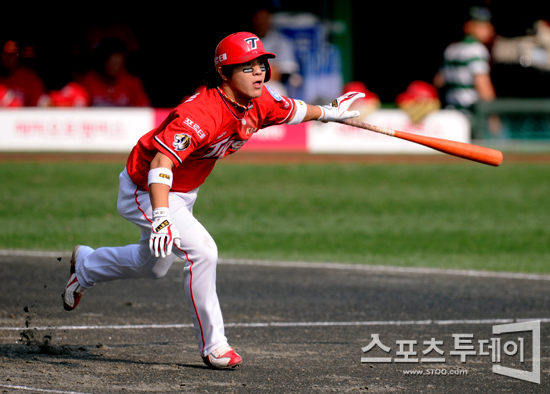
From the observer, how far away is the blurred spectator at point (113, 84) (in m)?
16.0

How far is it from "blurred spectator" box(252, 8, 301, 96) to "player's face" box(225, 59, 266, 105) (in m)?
11.7

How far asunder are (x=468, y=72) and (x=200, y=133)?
1310 cm

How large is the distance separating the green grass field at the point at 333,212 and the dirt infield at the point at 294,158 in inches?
18.9

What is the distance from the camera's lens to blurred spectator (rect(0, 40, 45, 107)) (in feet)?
51.6

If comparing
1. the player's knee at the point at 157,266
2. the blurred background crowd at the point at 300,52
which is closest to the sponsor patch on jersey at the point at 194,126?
the player's knee at the point at 157,266

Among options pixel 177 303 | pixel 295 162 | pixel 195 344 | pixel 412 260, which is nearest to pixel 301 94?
pixel 295 162

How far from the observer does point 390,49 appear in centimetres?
2208

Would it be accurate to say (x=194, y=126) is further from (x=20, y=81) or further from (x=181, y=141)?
(x=20, y=81)

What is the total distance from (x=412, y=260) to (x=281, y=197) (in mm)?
3854

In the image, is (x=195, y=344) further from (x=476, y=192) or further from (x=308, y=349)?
(x=476, y=192)

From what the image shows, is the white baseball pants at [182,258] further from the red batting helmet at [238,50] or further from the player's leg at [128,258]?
the red batting helmet at [238,50]

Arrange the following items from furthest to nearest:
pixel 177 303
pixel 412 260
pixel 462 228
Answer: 1. pixel 462 228
2. pixel 412 260
3. pixel 177 303

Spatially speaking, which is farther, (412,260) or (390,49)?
(390,49)

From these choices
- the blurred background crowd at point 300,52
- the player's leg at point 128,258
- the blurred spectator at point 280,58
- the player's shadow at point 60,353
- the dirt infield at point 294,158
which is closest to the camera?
the player's shadow at point 60,353
